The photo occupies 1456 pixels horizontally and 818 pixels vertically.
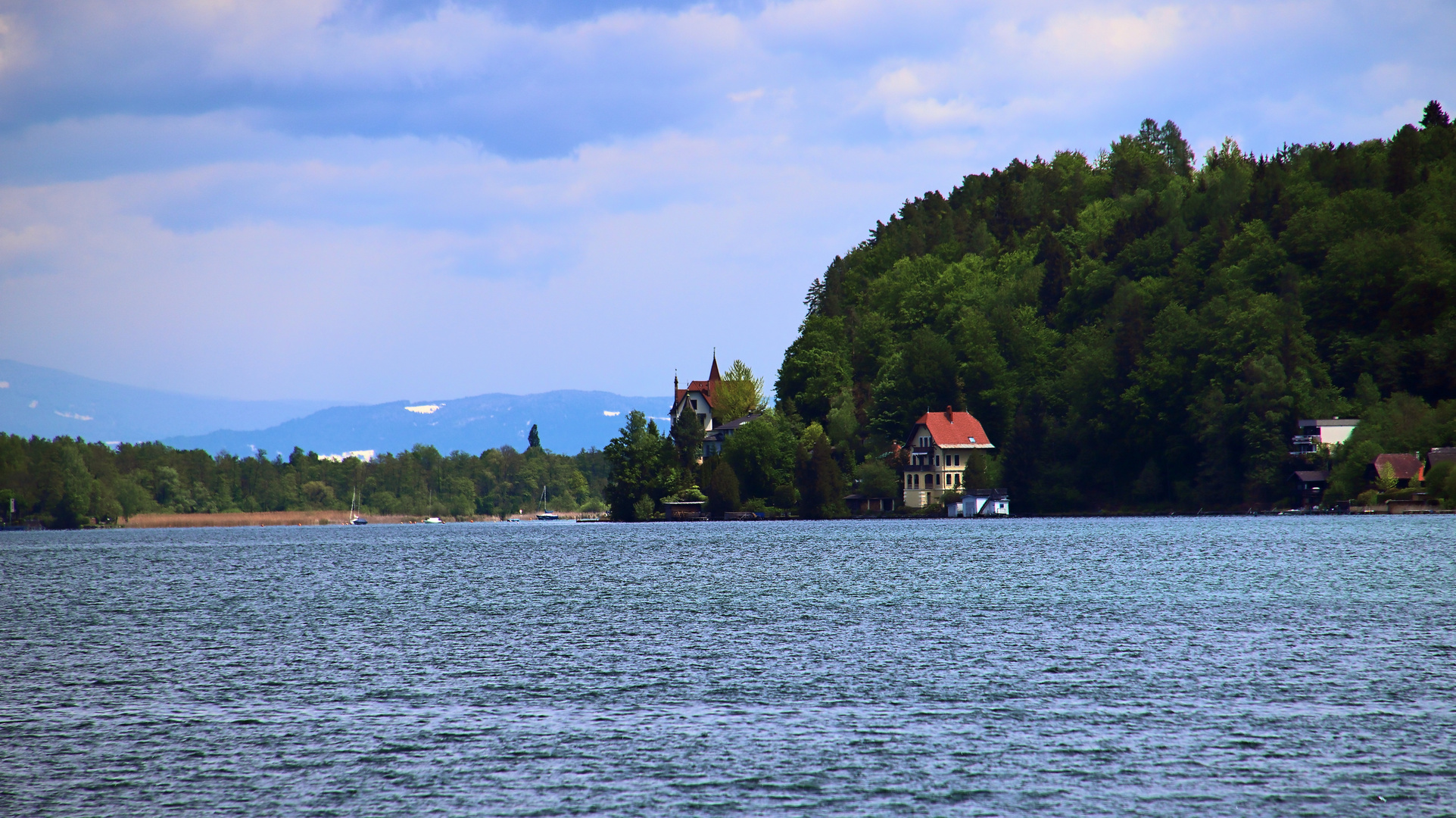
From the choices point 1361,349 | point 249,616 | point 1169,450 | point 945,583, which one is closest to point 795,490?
point 1169,450

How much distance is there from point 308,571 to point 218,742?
53144 mm

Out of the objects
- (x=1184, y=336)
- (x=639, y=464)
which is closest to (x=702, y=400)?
(x=639, y=464)

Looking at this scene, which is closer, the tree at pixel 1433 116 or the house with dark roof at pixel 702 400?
the tree at pixel 1433 116

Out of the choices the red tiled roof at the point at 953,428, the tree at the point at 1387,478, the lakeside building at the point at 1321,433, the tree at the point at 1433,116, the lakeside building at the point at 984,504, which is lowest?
the lakeside building at the point at 984,504

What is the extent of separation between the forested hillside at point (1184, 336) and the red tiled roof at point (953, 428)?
4.32 meters

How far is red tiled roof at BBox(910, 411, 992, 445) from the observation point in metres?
142

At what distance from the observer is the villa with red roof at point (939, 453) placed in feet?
465

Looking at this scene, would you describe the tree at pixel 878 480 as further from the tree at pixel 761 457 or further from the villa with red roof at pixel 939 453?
the tree at pixel 761 457

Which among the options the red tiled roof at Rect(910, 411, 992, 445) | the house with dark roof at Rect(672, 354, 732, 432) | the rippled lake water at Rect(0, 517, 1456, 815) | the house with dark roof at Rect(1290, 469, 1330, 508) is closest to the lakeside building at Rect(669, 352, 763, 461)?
the house with dark roof at Rect(672, 354, 732, 432)

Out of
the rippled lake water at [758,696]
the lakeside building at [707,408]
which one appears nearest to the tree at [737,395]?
the lakeside building at [707,408]

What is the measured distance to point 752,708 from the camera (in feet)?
80.2

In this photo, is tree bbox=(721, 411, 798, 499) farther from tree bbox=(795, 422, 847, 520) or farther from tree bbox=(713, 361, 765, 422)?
tree bbox=(713, 361, 765, 422)

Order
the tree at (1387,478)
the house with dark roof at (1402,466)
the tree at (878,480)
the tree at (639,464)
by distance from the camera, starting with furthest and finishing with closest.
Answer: the tree at (639,464), the tree at (878,480), the house with dark roof at (1402,466), the tree at (1387,478)

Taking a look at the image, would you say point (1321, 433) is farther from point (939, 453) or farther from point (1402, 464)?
point (939, 453)
